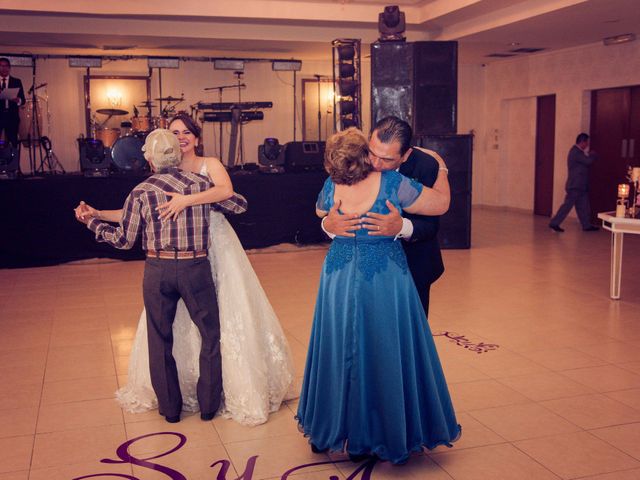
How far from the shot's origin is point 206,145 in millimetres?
14289

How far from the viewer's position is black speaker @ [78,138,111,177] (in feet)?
30.5

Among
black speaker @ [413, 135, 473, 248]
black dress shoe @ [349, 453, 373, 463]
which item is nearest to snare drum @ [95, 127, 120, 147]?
black speaker @ [413, 135, 473, 248]

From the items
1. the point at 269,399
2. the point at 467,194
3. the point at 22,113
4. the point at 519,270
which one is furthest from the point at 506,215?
the point at 269,399

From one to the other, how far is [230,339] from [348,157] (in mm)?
1264

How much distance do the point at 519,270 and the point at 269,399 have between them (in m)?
4.71

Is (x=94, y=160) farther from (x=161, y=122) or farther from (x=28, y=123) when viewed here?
(x=28, y=123)

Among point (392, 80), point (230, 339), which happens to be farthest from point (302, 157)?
point (230, 339)

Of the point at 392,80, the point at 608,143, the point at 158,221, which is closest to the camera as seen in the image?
the point at 158,221

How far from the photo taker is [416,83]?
898 cm

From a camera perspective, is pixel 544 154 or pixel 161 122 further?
pixel 544 154

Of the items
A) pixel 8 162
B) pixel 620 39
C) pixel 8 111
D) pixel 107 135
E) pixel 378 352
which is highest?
pixel 620 39

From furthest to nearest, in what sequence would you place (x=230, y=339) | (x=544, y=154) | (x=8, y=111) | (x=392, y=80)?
(x=544, y=154), (x=8, y=111), (x=392, y=80), (x=230, y=339)

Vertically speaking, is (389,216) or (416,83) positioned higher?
(416,83)

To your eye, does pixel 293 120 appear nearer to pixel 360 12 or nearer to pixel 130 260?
pixel 360 12
